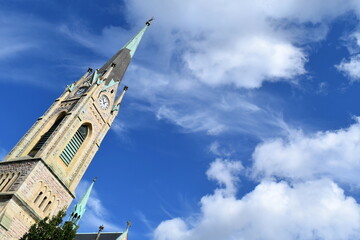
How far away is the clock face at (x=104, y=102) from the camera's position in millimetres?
38875

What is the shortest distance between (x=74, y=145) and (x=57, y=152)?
3233mm

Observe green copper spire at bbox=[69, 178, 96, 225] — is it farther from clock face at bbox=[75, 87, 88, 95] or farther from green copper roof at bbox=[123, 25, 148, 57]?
green copper roof at bbox=[123, 25, 148, 57]

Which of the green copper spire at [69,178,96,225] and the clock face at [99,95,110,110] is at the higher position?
the clock face at [99,95,110,110]

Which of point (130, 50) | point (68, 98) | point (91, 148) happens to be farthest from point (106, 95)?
point (130, 50)

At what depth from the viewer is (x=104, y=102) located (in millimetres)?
39562

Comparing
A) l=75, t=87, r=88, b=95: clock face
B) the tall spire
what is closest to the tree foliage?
l=75, t=87, r=88, b=95: clock face

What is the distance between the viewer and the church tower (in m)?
26.6

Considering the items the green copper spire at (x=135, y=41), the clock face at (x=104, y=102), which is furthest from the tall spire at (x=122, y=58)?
the clock face at (x=104, y=102)

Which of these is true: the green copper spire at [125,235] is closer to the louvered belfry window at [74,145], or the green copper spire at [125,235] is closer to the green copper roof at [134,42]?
the louvered belfry window at [74,145]

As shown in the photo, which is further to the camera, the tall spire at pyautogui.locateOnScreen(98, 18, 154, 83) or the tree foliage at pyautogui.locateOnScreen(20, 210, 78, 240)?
the tall spire at pyautogui.locateOnScreen(98, 18, 154, 83)

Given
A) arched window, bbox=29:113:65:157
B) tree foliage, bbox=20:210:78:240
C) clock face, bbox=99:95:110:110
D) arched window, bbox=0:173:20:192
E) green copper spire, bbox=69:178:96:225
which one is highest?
clock face, bbox=99:95:110:110

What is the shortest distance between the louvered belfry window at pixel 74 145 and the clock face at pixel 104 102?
382 centimetres

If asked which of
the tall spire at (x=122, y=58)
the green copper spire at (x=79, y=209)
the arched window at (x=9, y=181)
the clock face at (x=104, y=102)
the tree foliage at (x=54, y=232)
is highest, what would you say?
the tall spire at (x=122, y=58)

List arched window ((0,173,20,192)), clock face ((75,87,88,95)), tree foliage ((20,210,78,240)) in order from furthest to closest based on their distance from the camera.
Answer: clock face ((75,87,88,95))
arched window ((0,173,20,192))
tree foliage ((20,210,78,240))
